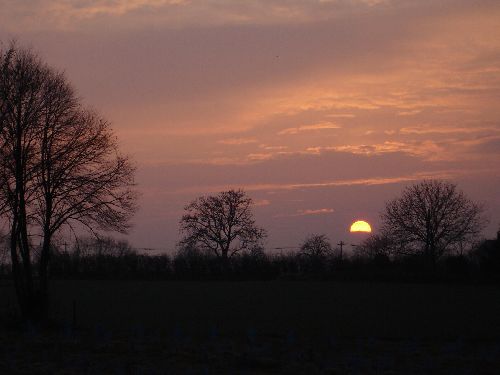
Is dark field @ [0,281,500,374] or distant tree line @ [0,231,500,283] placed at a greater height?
distant tree line @ [0,231,500,283]

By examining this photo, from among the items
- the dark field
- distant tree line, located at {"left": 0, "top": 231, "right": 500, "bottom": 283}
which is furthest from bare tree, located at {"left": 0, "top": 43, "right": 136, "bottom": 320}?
distant tree line, located at {"left": 0, "top": 231, "right": 500, "bottom": 283}

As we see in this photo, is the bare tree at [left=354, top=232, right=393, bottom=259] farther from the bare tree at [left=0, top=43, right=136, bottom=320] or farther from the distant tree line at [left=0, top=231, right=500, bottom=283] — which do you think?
the bare tree at [left=0, top=43, right=136, bottom=320]

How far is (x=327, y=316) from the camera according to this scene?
128ft

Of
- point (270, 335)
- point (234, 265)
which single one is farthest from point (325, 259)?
point (270, 335)

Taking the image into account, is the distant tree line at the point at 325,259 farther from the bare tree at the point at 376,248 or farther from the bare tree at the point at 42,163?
the bare tree at the point at 42,163

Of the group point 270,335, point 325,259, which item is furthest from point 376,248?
point 270,335

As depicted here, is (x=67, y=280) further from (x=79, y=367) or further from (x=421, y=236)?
(x=79, y=367)

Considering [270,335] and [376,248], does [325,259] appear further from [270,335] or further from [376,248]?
[270,335]

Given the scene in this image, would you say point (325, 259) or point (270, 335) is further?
point (325, 259)

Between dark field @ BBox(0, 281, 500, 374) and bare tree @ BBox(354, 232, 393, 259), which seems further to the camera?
bare tree @ BBox(354, 232, 393, 259)

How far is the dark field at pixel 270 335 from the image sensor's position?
18.2 meters

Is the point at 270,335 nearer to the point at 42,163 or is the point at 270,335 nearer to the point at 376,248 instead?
the point at 42,163

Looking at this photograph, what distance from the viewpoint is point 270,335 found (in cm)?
2762

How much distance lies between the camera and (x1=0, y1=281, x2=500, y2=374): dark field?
18.2 metres
